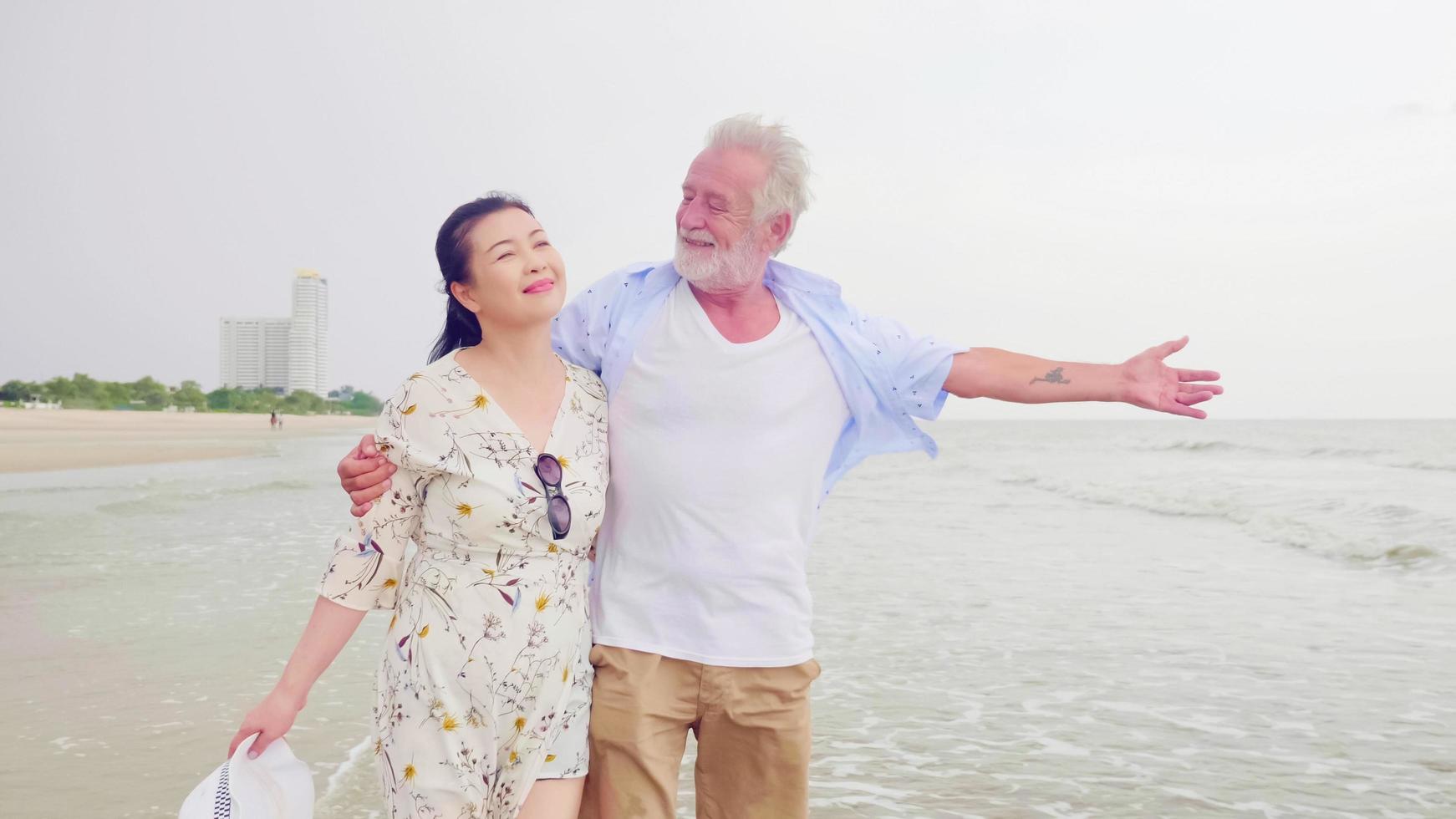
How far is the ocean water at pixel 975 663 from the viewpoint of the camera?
4.45m

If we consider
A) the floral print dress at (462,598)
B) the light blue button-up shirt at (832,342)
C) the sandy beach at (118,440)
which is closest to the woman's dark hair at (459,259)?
the floral print dress at (462,598)

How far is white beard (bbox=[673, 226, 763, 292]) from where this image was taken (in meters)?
2.82

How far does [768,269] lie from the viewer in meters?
3.03

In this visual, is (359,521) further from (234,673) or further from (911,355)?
(234,673)

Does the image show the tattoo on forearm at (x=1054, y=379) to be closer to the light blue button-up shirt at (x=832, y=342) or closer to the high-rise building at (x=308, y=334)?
the light blue button-up shirt at (x=832, y=342)

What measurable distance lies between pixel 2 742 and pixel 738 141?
4.07 meters

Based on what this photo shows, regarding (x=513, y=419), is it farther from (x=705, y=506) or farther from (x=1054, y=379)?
(x=1054, y=379)

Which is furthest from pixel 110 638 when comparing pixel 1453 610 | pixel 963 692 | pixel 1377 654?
pixel 1453 610

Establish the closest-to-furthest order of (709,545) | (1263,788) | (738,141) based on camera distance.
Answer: (709,545) < (738,141) < (1263,788)

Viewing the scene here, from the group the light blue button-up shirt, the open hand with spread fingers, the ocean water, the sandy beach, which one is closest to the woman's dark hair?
the light blue button-up shirt

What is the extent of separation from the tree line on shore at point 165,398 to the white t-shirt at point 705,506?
7093 centimetres

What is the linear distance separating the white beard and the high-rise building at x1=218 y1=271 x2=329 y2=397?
11627 cm

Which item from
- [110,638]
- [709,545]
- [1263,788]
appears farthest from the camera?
[110,638]

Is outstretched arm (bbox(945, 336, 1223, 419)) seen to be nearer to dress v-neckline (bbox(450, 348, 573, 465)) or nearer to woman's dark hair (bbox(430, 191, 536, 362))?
dress v-neckline (bbox(450, 348, 573, 465))
